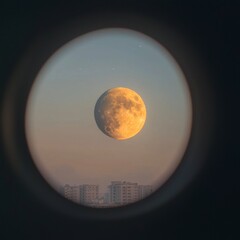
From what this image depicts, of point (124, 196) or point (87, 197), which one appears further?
point (124, 196)

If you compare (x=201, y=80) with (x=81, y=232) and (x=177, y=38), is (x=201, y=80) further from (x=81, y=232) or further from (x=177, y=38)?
(x=81, y=232)

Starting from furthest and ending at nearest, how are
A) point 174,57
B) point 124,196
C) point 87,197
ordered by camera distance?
point 124,196 → point 87,197 → point 174,57

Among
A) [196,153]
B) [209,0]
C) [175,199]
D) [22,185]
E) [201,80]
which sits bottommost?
[22,185]

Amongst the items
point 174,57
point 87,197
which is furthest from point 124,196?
point 174,57

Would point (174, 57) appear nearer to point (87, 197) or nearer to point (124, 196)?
point (87, 197)

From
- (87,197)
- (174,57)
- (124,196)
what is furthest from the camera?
(124,196)

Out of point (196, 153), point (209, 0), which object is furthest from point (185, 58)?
point (196, 153)

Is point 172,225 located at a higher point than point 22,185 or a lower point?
higher
